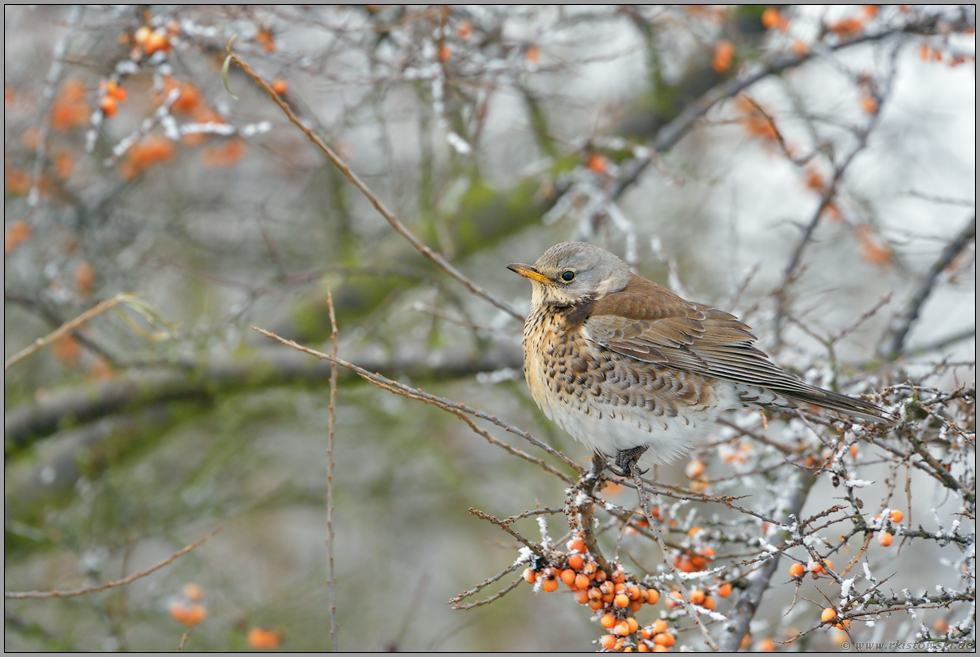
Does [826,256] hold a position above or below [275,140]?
below

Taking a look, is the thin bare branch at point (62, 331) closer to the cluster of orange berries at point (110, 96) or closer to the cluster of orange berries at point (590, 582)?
the cluster of orange berries at point (110, 96)

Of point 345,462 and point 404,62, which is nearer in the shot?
point 404,62

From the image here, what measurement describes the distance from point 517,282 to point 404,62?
3.57 metres

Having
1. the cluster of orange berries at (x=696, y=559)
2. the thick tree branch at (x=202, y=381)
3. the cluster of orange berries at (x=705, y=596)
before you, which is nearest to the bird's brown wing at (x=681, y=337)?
the cluster of orange berries at (x=696, y=559)

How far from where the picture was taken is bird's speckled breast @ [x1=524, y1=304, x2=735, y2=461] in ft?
10.9

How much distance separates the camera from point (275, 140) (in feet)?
22.5

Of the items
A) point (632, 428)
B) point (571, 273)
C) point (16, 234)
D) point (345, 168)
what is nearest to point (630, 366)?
point (632, 428)

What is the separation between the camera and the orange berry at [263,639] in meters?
4.63

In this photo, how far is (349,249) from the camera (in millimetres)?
6047

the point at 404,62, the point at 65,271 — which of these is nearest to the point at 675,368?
the point at 404,62

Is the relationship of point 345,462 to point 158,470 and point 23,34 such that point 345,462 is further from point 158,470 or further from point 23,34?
point 23,34

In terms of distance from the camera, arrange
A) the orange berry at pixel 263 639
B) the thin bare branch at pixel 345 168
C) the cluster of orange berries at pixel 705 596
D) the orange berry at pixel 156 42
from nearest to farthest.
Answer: the thin bare branch at pixel 345 168 → the cluster of orange berries at pixel 705 596 → the orange berry at pixel 156 42 → the orange berry at pixel 263 639

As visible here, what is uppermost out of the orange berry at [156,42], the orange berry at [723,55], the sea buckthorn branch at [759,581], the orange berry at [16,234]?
the orange berry at [156,42]

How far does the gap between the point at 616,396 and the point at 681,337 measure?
50 centimetres
